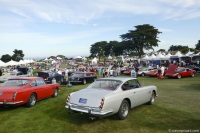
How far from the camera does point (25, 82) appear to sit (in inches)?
388

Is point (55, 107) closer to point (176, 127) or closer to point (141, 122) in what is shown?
point (141, 122)

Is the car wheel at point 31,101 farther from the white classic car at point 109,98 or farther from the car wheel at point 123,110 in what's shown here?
the car wheel at point 123,110

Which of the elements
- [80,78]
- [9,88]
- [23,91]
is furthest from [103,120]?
[80,78]

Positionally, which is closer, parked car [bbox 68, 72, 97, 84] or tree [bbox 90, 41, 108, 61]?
parked car [bbox 68, 72, 97, 84]

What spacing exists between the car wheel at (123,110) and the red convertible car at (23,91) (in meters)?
4.33

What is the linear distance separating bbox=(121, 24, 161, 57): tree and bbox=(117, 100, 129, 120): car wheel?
2243 inches

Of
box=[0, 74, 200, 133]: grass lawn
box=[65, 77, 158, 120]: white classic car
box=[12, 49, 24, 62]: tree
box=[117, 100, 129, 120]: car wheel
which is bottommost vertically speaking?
box=[0, 74, 200, 133]: grass lawn

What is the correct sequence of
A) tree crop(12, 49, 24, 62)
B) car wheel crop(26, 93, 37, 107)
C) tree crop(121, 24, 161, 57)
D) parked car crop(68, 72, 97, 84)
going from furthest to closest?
1. tree crop(12, 49, 24, 62)
2. tree crop(121, 24, 161, 57)
3. parked car crop(68, 72, 97, 84)
4. car wheel crop(26, 93, 37, 107)

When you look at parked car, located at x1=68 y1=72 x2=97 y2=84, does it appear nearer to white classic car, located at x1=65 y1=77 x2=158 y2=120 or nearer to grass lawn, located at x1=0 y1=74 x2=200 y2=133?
grass lawn, located at x1=0 y1=74 x2=200 y2=133

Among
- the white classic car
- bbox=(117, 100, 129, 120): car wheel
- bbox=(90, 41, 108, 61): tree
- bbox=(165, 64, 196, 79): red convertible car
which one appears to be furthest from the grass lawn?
bbox=(90, 41, 108, 61): tree

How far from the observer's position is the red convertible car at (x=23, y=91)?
8.55 metres

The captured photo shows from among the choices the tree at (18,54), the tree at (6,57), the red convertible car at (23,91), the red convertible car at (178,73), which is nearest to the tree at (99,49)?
the tree at (18,54)

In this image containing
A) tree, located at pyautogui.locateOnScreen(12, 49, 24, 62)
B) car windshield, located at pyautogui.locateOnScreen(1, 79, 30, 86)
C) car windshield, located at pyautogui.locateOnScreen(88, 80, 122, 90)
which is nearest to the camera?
car windshield, located at pyautogui.locateOnScreen(88, 80, 122, 90)

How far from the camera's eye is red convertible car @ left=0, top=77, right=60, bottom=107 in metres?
8.55
